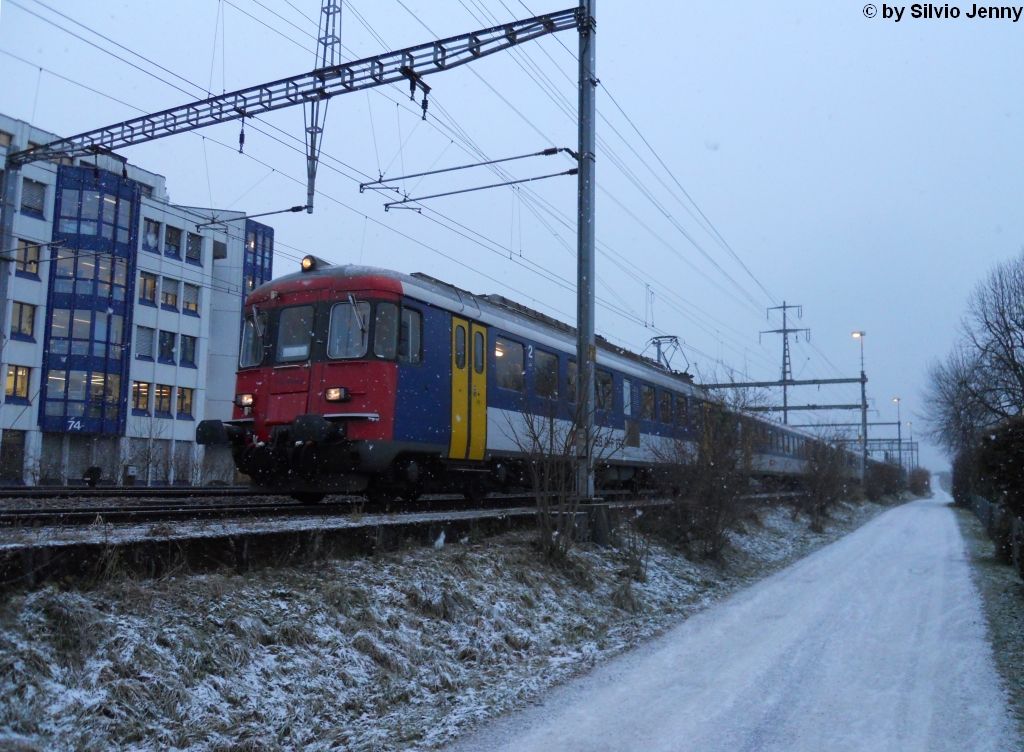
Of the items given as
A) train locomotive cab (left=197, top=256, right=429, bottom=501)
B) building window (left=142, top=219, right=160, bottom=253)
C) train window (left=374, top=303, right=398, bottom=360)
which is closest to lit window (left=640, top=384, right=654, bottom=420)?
train locomotive cab (left=197, top=256, right=429, bottom=501)

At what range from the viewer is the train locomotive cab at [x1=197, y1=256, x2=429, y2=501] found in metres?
10.2

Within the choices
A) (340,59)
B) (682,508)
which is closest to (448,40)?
(340,59)

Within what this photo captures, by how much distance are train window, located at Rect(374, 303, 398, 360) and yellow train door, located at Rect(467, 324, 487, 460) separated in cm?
187

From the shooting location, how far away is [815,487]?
22.8 meters

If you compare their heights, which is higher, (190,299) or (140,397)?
(190,299)

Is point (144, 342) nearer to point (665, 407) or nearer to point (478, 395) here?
point (665, 407)

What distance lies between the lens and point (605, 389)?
1603 centimetres

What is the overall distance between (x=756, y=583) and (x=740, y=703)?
653 cm

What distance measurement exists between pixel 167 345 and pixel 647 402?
30921 millimetres

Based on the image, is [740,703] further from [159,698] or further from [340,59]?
[340,59]

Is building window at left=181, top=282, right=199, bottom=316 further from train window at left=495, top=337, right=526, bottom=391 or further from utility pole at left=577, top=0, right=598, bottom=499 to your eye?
utility pole at left=577, top=0, right=598, bottom=499

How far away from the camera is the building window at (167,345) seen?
42.1m

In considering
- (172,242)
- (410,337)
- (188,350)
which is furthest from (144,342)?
(410,337)

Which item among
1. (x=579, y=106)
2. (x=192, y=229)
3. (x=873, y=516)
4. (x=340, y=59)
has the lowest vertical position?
(x=873, y=516)
